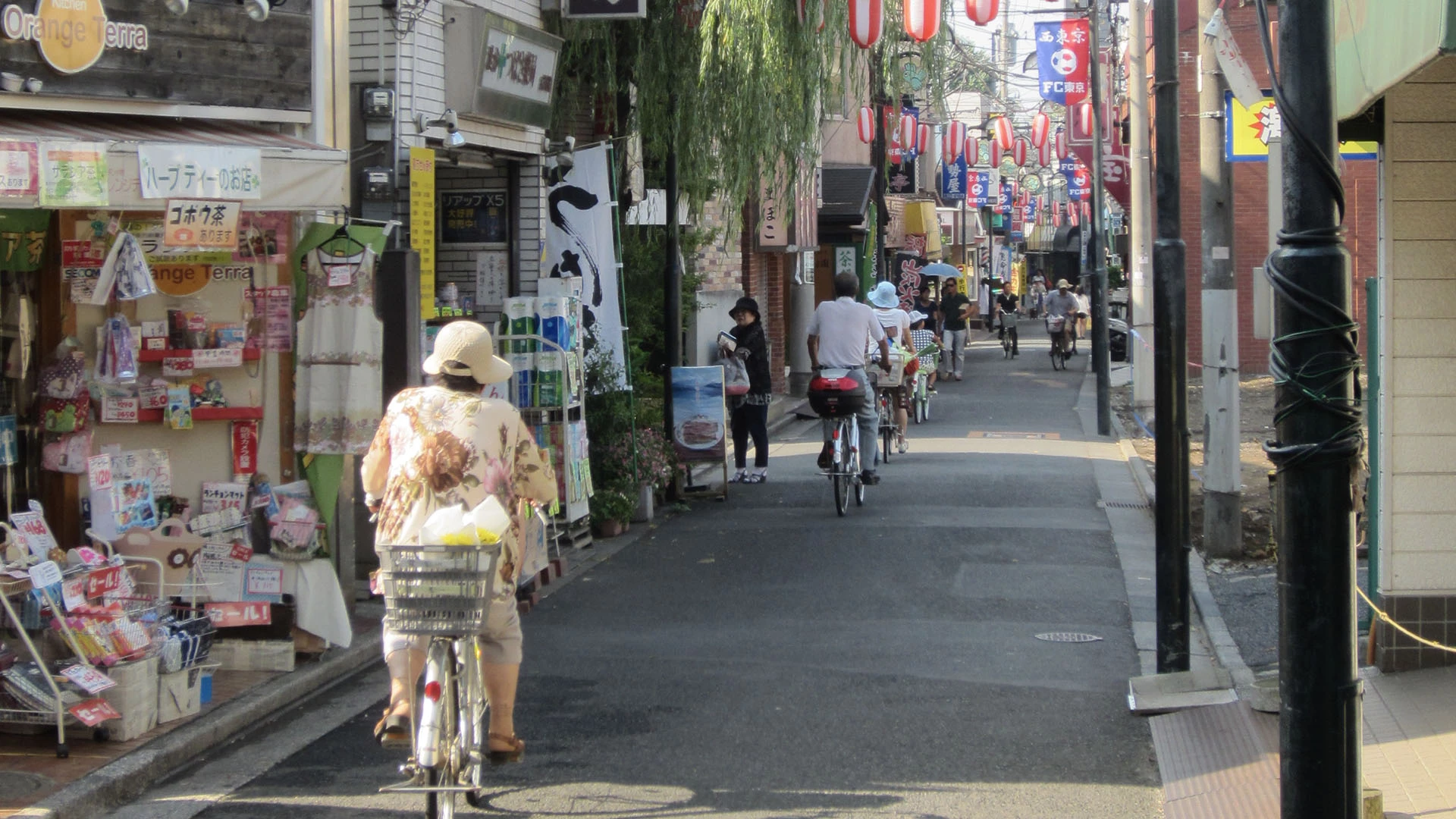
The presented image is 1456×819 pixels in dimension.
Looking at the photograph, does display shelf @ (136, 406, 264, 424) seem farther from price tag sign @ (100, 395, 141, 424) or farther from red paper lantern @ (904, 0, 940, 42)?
red paper lantern @ (904, 0, 940, 42)

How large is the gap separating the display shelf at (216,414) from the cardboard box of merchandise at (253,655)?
1278 millimetres

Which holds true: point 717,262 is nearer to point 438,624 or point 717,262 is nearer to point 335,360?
point 335,360

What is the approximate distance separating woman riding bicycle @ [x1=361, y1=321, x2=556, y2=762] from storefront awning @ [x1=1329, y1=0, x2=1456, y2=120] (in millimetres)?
3060

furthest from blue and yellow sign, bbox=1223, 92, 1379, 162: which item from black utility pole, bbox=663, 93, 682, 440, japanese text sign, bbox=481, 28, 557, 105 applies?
japanese text sign, bbox=481, 28, 557, 105

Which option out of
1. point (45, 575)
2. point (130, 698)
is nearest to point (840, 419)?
point (130, 698)

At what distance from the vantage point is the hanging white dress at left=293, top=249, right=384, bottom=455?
8.45m

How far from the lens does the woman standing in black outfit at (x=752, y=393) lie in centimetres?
1577

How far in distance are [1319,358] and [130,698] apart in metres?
5.07

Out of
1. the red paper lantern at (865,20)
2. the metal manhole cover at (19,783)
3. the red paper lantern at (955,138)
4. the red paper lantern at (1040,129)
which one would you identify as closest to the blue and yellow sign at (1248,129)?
the red paper lantern at (865,20)

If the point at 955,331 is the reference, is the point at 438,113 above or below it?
above

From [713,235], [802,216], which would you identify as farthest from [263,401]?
[802,216]

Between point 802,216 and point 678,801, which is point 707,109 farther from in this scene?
point 802,216

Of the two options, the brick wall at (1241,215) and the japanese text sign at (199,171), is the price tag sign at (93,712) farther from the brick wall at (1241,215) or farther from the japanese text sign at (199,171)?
the brick wall at (1241,215)

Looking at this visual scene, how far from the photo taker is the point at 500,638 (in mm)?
5633
